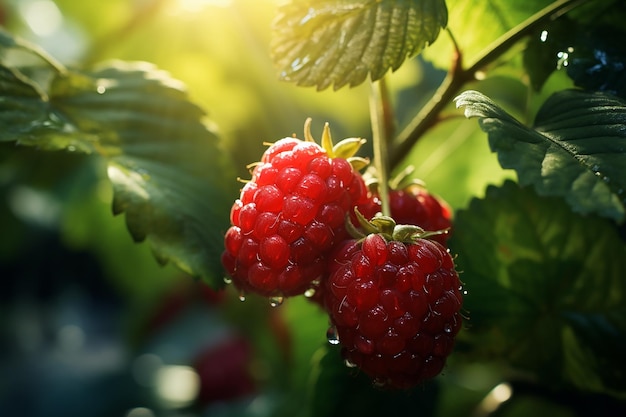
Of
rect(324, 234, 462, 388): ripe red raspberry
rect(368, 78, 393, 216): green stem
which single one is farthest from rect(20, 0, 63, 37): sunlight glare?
rect(324, 234, 462, 388): ripe red raspberry

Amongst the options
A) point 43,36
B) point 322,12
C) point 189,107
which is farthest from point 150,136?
point 43,36

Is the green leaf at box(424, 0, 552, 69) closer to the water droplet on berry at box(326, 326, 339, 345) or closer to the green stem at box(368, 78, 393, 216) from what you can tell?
the green stem at box(368, 78, 393, 216)

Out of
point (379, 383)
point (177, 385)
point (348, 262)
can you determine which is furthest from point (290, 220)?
point (177, 385)

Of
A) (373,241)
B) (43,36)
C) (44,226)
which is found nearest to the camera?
(373,241)

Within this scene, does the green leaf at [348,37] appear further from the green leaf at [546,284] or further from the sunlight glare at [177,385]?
the sunlight glare at [177,385]

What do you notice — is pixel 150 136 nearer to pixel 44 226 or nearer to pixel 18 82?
pixel 18 82

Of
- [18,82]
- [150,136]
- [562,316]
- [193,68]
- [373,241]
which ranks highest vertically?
[193,68]

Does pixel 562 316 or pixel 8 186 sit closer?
pixel 562 316
